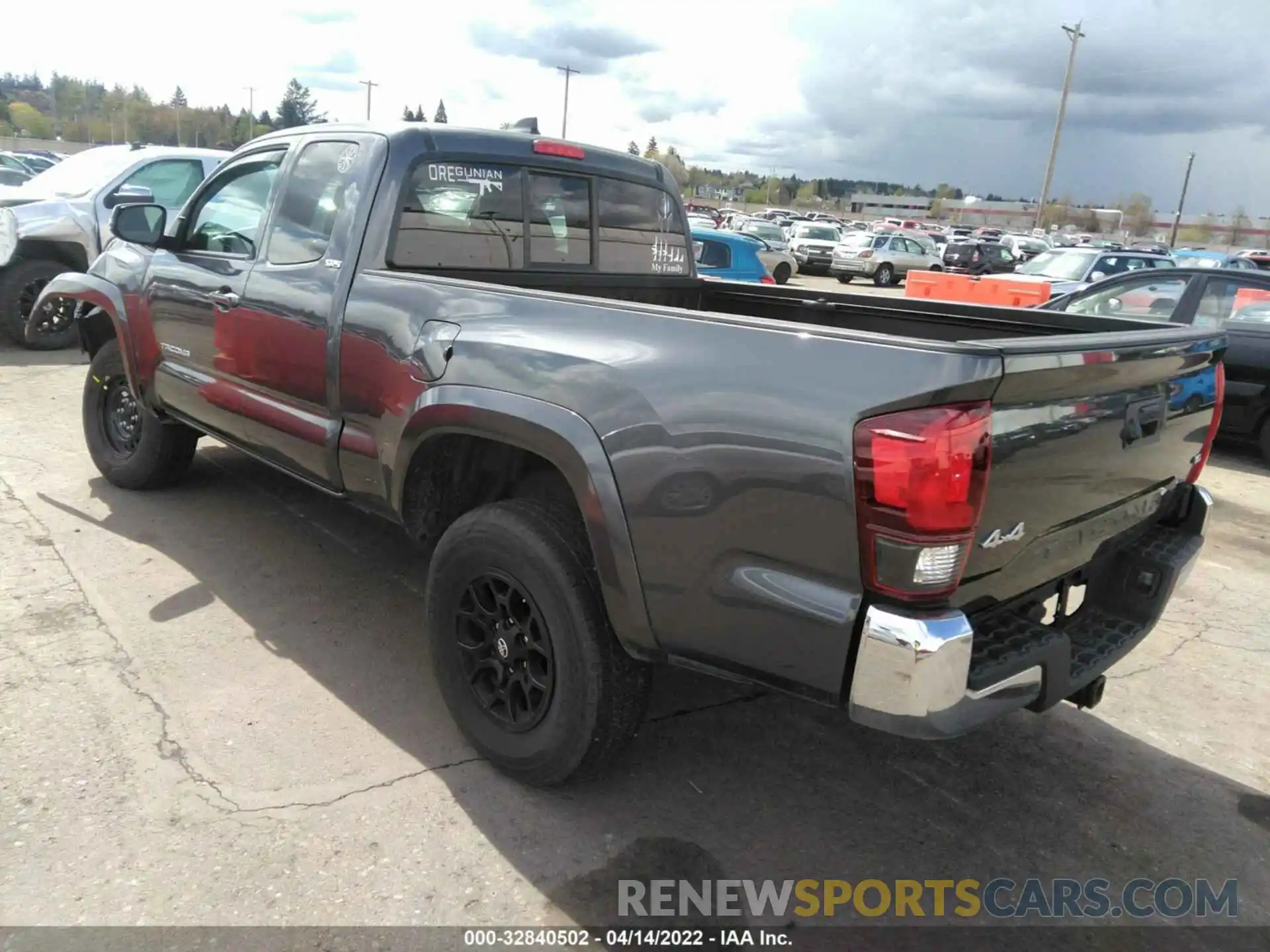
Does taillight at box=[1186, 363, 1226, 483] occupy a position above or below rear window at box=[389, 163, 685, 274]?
below

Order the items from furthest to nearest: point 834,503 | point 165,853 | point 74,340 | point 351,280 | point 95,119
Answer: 1. point 95,119
2. point 74,340
3. point 351,280
4. point 165,853
5. point 834,503

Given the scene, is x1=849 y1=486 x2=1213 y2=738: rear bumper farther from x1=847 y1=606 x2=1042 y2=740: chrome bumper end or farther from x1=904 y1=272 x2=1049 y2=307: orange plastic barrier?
x1=904 y1=272 x2=1049 y2=307: orange plastic barrier

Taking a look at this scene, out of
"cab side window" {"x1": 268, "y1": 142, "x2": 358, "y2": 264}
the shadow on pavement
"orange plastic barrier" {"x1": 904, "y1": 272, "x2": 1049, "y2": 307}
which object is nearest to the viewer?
"cab side window" {"x1": 268, "y1": 142, "x2": 358, "y2": 264}

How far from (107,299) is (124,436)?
89 cm

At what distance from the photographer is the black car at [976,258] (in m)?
27.5

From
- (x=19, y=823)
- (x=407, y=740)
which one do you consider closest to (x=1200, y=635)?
(x=407, y=740)

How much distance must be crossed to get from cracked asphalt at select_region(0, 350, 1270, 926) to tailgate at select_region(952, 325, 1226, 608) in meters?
0.98

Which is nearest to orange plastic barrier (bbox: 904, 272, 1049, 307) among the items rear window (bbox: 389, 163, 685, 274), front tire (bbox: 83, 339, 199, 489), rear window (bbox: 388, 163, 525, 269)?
rear window (bbox: 389, 163, 685, 274)

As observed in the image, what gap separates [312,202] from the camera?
3.78 meters

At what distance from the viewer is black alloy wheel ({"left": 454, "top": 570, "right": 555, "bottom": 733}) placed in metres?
2.81

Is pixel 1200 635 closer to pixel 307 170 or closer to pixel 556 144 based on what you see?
pixel 556 144

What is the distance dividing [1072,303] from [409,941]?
8672 millimetres

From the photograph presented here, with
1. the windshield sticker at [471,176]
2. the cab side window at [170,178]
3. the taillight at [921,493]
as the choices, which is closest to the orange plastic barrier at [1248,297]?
the windshield sticker at [471,176]

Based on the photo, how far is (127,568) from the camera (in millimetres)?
4395
